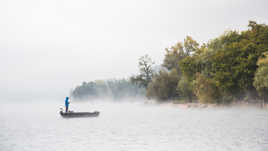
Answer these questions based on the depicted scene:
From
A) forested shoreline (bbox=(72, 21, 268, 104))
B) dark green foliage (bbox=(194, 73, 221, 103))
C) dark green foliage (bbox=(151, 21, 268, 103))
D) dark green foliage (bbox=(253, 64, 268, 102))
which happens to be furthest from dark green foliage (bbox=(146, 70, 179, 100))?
dark green foliage (bbox=(253, 64, 268, 102))

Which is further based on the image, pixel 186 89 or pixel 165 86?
pixel 165 86

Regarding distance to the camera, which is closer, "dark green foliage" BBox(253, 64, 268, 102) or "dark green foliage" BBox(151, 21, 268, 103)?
"dark green foliage" BBox(253, 64, 268, 102)

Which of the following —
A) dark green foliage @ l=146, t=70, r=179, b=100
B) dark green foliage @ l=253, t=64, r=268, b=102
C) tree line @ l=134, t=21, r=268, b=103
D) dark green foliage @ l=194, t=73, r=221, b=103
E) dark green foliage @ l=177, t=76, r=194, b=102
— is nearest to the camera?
dark green foliage @ l=253, t=64, r=268, b=102

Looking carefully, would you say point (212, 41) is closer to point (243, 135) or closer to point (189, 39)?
point (189, 39)

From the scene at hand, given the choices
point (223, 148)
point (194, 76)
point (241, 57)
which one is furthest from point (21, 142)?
point (194, 76)

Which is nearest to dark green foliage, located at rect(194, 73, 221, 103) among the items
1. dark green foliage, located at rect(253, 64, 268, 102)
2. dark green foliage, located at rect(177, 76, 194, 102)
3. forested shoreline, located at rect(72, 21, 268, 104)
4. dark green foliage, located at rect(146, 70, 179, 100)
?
forested shoreline, located at rect(72, 21, 268, 104)

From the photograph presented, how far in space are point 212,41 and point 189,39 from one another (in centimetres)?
2640

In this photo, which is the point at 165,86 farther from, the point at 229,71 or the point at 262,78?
the point at 262,78

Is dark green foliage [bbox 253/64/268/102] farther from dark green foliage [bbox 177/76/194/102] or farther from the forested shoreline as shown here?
dark green foliage [bbox 177/76/194/102]

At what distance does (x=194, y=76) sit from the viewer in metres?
78.0

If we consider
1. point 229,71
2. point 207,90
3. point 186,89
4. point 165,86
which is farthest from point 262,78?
point 165,86

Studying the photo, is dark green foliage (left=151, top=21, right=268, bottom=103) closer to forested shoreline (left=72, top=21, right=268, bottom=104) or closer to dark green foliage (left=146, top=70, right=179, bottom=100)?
forested shoreline (left=72, top=21, right=268, bottom=104)

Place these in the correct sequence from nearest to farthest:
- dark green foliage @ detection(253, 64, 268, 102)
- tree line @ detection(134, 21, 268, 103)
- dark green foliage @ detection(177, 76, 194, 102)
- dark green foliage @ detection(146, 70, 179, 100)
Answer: dark green foliage @ detection(253, 64, 268, 102) < tree line @ detection(134, 21, 268, 103) < dark green foliage @ detection(177, 76, 194, 102) < dark green foliage @ detection(146, 70, 179, 100)

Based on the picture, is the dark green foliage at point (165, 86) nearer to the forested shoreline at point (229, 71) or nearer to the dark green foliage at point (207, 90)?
the forested shoreline at point (229, 71)
